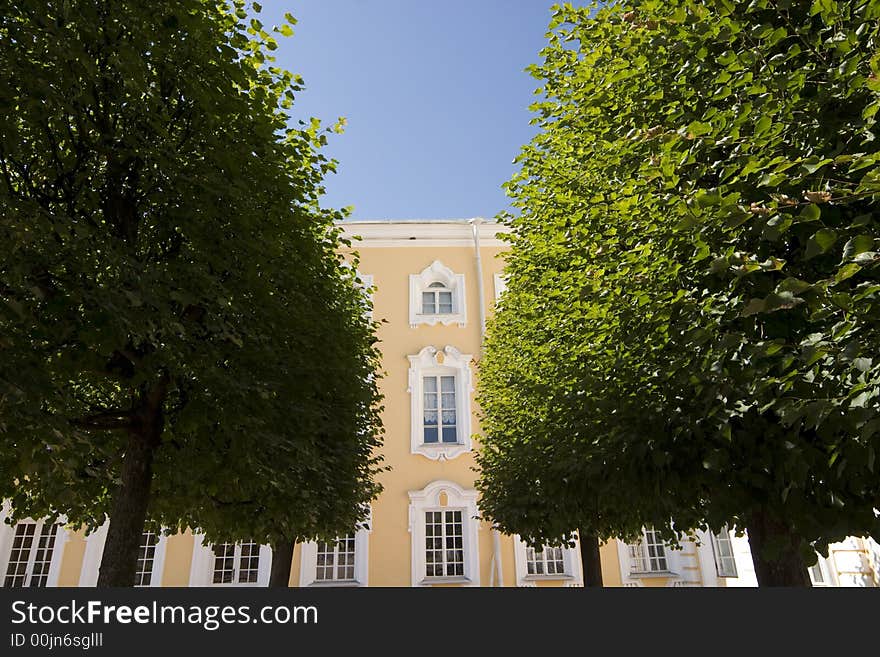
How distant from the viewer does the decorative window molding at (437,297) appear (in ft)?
67.7

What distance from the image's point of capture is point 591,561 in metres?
11.8

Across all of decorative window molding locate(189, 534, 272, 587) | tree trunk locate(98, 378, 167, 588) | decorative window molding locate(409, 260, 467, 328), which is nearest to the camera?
tree trunk locate(98, 378, 167, 588)

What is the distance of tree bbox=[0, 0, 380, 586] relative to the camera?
506 centimetres

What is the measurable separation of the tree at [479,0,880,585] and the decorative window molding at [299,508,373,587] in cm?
968

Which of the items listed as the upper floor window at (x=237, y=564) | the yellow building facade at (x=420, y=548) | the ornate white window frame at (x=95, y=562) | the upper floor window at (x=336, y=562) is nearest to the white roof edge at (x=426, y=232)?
the yellow building facade at (x=420, y=548)

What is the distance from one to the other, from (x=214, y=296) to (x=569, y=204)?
15.5ft

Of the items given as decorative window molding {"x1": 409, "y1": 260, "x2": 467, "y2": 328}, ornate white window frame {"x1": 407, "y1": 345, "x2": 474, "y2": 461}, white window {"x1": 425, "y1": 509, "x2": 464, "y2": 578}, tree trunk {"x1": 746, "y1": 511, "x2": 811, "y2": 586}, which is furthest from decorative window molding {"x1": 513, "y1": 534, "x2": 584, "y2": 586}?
tree trunk {"x1": 746, "y1": 511, "x2": 811, "y2": 586}

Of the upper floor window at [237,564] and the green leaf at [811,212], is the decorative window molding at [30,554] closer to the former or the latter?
the upper floor window at [237,564]

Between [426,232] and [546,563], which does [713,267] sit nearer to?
[546,563]

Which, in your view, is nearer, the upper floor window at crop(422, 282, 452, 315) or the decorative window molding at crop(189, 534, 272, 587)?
the decorative window molding at crop(189, 534, 272, 587)

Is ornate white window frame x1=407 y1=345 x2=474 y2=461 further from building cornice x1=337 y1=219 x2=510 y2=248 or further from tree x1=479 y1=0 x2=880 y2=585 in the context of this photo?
tree x1=479 y1=0 x2=880 y2=585

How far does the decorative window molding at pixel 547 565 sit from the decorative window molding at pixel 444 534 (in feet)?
4.15

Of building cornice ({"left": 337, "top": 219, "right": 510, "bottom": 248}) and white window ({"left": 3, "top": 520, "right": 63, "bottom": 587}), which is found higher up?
building cornice ({"left": 337, "top": 219, "right": 510, "bottom": 248})

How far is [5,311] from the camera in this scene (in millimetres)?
4586
